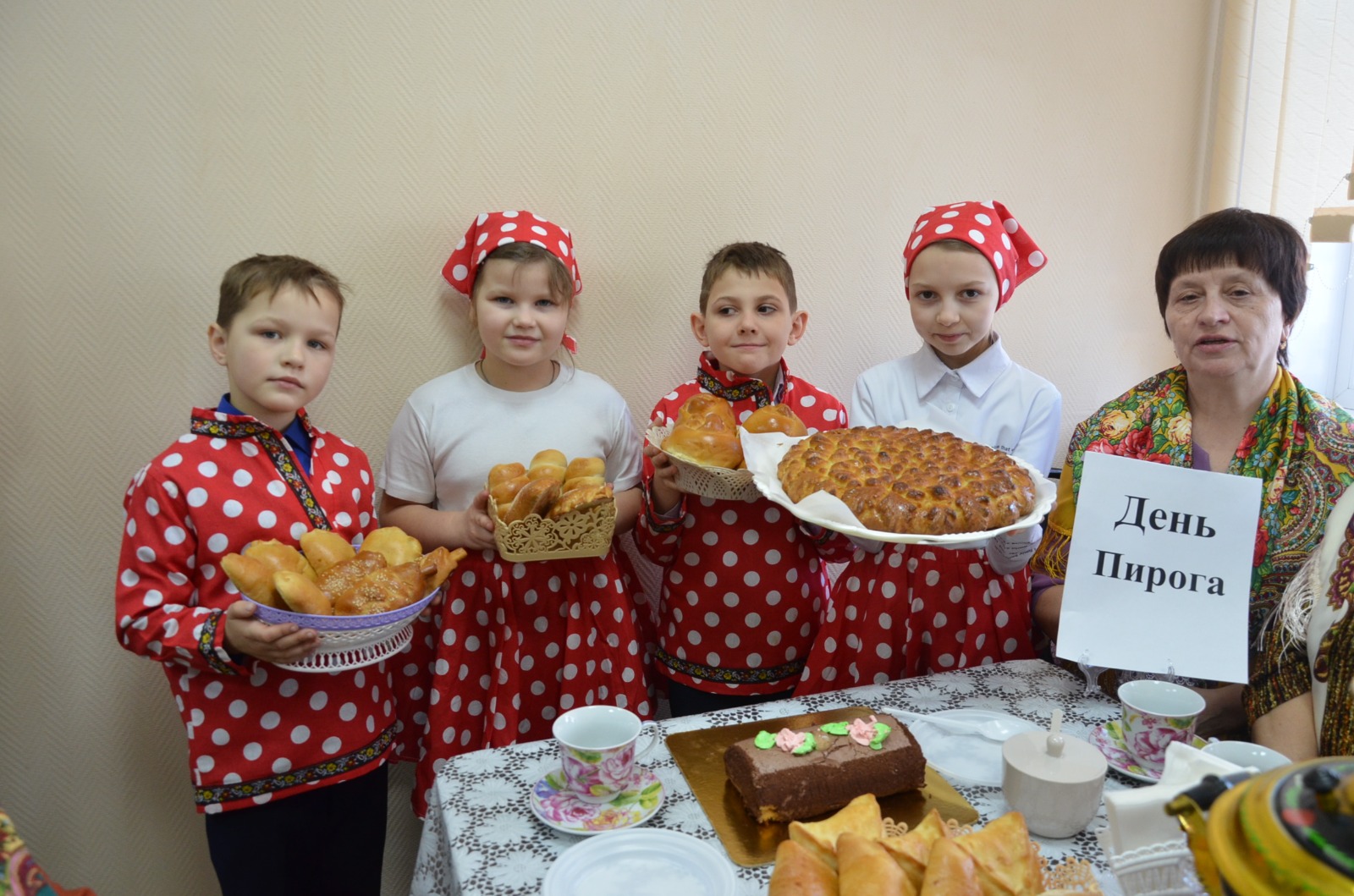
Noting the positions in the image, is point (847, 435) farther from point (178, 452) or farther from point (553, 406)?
point (178, 452)

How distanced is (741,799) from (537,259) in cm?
105

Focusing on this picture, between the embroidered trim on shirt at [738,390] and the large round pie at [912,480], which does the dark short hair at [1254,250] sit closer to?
the large round pie at [912,480]

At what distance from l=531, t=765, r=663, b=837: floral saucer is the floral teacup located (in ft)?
1.98

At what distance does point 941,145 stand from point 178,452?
1.89m

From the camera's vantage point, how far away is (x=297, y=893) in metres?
1.44

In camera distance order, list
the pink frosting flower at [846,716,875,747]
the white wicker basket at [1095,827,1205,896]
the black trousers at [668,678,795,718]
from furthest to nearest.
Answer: the black trousers at [668,678,795,718] → the pink frosting flower at [846,716,875,747] → the white wicker basket at [1095,827,1205,896]

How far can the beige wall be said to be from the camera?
156 cm

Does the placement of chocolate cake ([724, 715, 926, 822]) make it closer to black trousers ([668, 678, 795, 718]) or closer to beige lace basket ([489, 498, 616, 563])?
beige lace basket ([489, 498, 616, 563])

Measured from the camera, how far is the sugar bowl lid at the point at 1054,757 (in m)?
0.90

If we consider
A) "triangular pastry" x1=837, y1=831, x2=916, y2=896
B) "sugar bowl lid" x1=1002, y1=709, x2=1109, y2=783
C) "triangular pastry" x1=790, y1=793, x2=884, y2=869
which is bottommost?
"sugar bowl lid" x1=1002, y1=709, x2=1109, y2=783

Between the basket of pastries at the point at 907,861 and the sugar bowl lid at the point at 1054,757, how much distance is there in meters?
0.13

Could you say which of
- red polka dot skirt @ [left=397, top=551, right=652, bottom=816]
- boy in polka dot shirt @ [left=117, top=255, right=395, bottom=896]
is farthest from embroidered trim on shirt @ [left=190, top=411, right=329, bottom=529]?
red polka dot skirt @ [left=397, top=551, right=652, bottom=816]

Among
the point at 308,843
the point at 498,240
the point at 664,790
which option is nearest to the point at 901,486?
the point at 664,790

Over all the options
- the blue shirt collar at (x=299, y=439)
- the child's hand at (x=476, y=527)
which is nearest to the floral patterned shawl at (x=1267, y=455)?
the child's hand at (x=476, y=527)
